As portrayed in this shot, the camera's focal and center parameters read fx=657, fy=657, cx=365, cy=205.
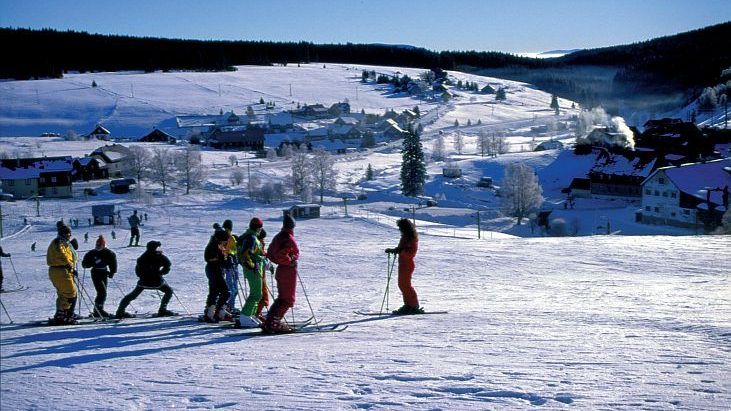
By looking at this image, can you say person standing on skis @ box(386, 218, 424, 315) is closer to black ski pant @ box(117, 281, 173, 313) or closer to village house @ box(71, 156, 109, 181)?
black ski pant @ box(117, 281, 173, 313)

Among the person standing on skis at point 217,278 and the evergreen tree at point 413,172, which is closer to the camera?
the person standing on skis at point 217,278

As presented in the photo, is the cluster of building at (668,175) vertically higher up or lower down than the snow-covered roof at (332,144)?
lower down

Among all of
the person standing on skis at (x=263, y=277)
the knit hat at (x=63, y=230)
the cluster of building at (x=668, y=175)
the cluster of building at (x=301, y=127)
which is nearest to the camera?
the person standing on skis at (x=263, y=277)

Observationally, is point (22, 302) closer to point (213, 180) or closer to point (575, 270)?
point (575, 270)

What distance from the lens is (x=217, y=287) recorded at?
7.86 metres

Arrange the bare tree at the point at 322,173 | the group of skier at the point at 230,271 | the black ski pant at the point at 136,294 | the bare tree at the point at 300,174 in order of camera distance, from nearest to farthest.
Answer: the group of skier at the point at 230,271, the black ski pant at the point at 136,294, the bare tree at the point at 300,174, the bare tree at the point at 322,173

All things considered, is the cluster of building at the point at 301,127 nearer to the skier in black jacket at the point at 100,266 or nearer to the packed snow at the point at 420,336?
the packed snow at the point at 420,336

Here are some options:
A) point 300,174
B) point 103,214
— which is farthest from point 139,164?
point 103,214

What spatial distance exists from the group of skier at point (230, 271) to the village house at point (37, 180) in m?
36.3

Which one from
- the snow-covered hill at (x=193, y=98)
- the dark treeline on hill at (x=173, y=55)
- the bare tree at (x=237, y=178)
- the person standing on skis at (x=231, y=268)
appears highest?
the dark treeline on hill at (x=173, y=55)

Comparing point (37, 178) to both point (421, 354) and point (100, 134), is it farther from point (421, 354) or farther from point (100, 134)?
point (421, 354)

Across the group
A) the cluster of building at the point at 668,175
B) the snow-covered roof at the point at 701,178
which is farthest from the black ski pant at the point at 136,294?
the snow-covered roof at the point at 701,178

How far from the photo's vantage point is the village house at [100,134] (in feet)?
232

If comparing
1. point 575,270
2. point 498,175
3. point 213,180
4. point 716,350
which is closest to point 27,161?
point 213,180
